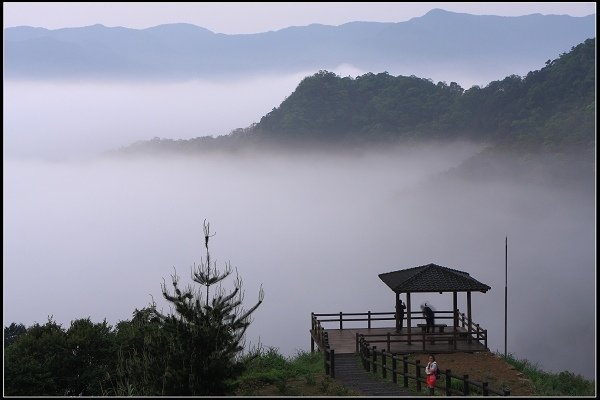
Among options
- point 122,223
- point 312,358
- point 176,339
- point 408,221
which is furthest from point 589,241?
point 122,223

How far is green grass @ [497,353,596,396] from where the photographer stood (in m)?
19.5

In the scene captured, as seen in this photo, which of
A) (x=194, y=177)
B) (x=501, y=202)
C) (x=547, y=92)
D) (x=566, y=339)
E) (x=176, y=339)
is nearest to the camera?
(x=176, y=339)

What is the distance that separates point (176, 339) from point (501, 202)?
105706 millimetres

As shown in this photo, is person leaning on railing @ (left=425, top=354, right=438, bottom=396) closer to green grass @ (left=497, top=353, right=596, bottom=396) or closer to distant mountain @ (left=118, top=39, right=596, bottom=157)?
green grass @ (left=497, top=353, right=596, bottom=396)

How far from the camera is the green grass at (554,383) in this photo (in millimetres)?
19494

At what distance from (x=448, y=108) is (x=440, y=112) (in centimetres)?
145

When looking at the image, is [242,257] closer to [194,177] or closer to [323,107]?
[323,107]

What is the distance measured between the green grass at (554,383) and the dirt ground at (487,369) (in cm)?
28

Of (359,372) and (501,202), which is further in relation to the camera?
(501,202)

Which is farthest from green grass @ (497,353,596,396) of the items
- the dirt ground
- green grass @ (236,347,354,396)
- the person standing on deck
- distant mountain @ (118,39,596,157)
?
distant mountain @ (118,39,596,157)

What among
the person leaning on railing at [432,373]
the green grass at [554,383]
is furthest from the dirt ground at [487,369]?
the person leaning on railing at [432,373]

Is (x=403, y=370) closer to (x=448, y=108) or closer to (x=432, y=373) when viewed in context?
(x=432, y=373)

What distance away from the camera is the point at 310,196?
556 ft

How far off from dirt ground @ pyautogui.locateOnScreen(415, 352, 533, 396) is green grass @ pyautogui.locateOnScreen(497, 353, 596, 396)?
11.2 inches
